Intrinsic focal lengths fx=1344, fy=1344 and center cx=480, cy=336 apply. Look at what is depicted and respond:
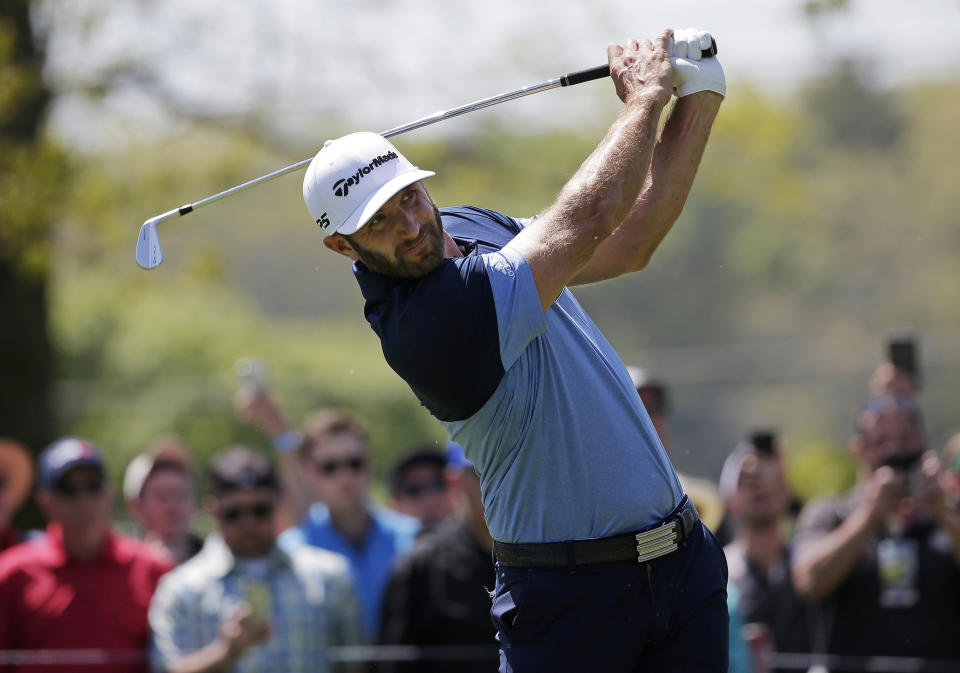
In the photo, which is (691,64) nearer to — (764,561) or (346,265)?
(764,561)

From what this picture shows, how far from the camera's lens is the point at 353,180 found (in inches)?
146

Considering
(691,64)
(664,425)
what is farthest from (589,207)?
(664,425)

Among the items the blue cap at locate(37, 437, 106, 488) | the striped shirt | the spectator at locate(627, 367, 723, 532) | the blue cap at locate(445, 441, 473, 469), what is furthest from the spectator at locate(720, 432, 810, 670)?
the blue cap at locate(37, 437, 106, 488)

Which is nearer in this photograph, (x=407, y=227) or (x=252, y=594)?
(x=407, y=227)

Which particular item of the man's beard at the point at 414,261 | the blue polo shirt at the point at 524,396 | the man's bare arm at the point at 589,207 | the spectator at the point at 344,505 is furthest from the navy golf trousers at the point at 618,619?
the spectator at the point at 344,505

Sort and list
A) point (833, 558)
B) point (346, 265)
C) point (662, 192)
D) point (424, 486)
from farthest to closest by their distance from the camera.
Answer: point (346, 265), point (424, 486), point (833, 558), point (662, 192)

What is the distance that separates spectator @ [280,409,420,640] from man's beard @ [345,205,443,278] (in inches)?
163

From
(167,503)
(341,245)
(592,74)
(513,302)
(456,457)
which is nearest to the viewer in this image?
(513,302)

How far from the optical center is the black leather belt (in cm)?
363

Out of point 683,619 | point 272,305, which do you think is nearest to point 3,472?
point 683,619

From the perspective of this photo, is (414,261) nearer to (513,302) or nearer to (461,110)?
(513,302)

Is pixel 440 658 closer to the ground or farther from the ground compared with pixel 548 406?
closer to the ground

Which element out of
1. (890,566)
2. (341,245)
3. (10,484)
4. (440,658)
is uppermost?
(341,245)

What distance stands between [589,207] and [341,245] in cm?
75
